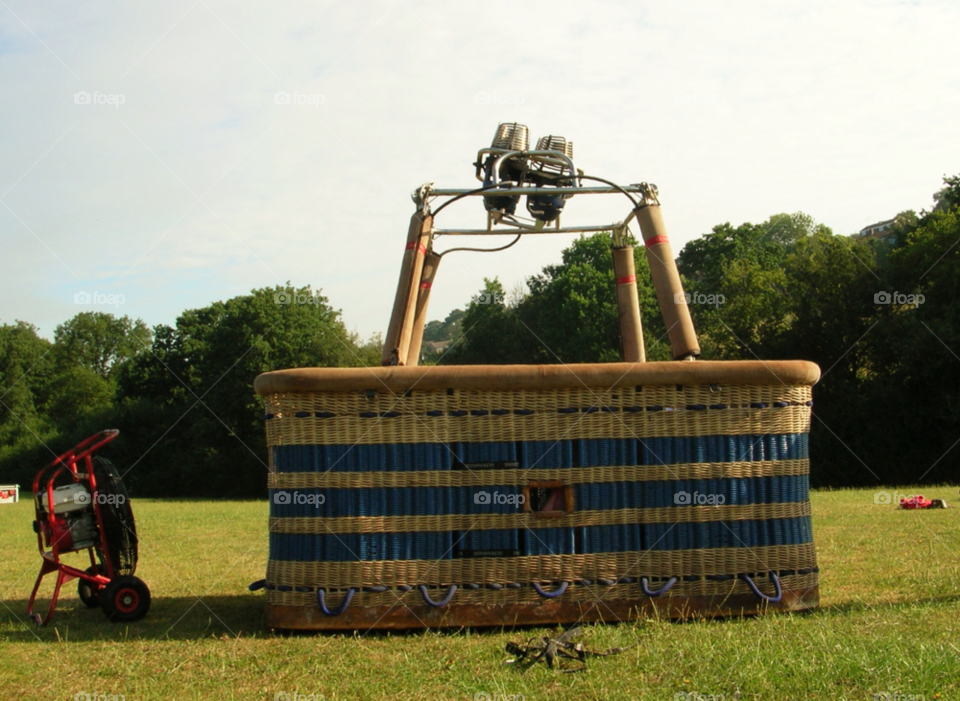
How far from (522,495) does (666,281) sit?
71.5 inches

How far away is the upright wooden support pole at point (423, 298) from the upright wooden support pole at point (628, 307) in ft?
4.44

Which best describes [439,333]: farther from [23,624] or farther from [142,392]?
[23,624]

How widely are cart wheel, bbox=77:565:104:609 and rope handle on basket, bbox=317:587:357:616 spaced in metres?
1.93

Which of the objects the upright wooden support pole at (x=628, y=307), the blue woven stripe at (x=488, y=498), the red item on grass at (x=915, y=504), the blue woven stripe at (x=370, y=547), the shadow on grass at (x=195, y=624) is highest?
the upright wooden support pole at (x=628, y=307)

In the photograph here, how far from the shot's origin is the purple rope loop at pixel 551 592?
4.82 meters

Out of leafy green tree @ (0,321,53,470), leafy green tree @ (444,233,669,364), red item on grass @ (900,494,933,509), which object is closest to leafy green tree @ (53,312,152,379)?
leafy green tree @ (0,321,53,470)

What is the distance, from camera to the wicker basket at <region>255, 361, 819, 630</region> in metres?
4.80

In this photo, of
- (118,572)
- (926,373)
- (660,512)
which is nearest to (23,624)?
(118,572)

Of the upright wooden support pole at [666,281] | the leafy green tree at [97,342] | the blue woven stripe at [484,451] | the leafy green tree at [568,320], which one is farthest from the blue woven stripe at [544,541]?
the leafy green tree at [97,342]

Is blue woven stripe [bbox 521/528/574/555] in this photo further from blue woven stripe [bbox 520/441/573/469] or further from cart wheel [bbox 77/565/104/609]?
cart wheel [bbox 77/565/104/609]

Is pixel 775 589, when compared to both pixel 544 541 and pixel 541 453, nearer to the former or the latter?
pixel 544 541

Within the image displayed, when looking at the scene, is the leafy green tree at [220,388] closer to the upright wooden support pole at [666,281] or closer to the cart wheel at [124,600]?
the cart wheel at [124,600]

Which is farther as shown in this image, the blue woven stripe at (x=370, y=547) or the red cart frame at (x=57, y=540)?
Answer: the red cart frame at (x=57, y=540)

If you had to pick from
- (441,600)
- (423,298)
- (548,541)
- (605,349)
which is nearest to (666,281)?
(423,298)
